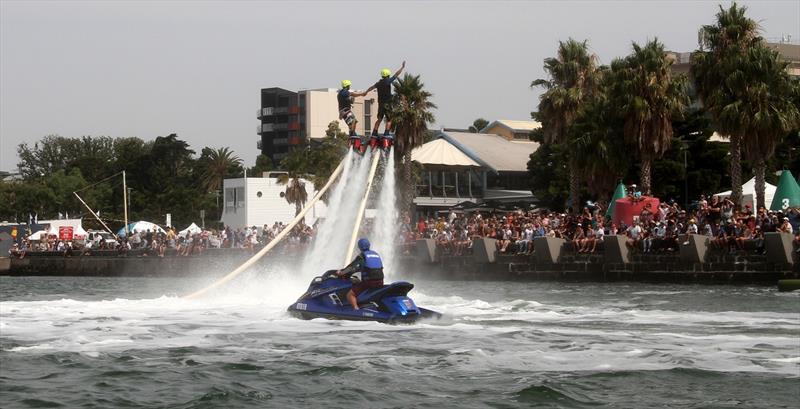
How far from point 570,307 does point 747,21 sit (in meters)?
23.1

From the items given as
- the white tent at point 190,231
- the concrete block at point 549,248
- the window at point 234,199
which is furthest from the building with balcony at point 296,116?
the concrete block at point 549,248

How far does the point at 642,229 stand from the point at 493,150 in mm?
53673

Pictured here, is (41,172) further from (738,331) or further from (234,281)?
(738,331)

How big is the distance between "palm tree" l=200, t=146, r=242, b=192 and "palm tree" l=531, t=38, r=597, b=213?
6529 cm

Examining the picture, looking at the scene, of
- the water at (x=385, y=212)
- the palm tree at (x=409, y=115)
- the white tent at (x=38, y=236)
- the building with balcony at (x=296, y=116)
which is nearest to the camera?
the water at (x=385, y=212)

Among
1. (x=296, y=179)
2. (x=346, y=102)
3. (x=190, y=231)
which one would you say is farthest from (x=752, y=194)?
(x=296, y=179)

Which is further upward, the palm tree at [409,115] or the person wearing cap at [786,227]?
the palm tree at [409,115]

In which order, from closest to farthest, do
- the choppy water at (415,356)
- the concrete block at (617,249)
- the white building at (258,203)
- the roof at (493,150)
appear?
the choppy water at (415,356)
the concrete block at (617,249)
the roof at (493,150)
the white building at (258,203)

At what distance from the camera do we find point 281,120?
158000 mm

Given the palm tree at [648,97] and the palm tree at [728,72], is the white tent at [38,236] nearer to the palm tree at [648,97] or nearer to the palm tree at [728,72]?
the palm tree at [648,97]

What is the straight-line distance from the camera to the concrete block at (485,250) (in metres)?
43.6

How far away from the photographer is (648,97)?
5041 centimetres

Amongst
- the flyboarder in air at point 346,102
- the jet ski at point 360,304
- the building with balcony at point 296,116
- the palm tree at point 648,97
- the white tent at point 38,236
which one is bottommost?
the jet ski at point 360,304

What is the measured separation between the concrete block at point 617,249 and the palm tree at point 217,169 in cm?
8622
